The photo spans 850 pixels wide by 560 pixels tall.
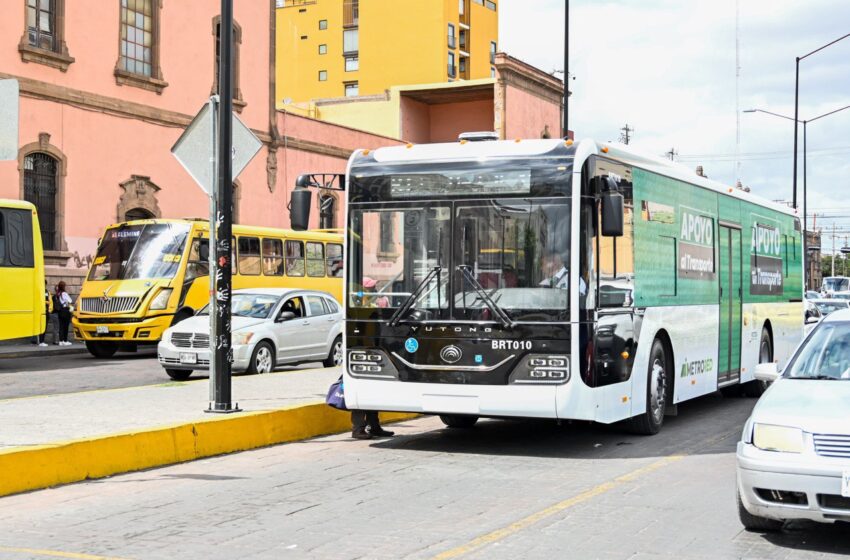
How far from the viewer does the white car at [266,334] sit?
758 inches

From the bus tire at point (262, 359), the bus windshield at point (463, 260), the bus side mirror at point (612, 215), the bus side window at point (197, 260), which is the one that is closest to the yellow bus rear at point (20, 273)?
the bus side window at point (197, 260)

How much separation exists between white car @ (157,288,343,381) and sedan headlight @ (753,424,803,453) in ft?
43.0

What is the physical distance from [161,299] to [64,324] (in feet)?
14.2

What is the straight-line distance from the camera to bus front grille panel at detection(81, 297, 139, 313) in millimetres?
26016

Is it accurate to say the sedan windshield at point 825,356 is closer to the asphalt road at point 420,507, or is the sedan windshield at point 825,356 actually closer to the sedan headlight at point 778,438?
the asphalt road at point 420,507

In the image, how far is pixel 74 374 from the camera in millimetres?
21125

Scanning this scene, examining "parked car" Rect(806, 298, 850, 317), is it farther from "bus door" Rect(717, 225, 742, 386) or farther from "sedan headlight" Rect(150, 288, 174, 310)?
"bus door" Rect(717, 225, 742, 386)

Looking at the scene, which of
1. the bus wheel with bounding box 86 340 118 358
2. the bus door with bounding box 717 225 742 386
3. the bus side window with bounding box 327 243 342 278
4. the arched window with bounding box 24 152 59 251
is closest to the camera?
the bus door with bounding box 717 225 742 386

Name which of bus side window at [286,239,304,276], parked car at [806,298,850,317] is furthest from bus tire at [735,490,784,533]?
parked car at [806,298,850,317]

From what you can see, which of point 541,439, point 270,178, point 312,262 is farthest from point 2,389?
point 270,178

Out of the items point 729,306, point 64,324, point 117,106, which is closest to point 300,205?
point 729,306

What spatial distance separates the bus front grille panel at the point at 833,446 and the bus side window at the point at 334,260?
1066 inches

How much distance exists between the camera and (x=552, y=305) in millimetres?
10617

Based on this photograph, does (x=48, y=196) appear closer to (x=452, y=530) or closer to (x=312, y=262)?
(x=312, y=262)
